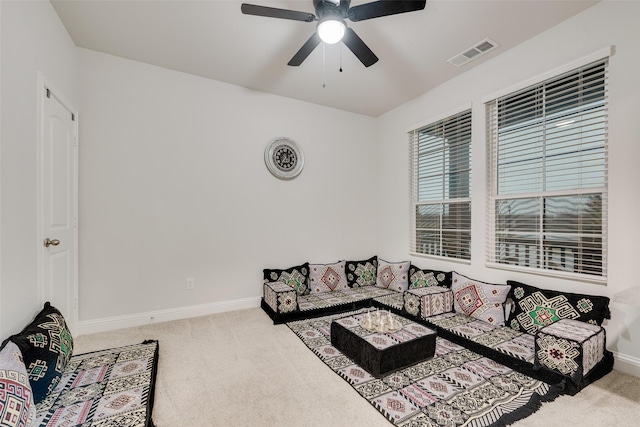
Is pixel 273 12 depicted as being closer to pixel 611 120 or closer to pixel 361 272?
pixel 611 120

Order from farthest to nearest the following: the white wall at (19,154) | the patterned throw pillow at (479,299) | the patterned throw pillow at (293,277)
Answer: the patterned throw pillow at (293,277)
the patterned throw pillow at (479,299)
the white wall at (19,154)

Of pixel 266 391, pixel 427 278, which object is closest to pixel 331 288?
pixel 427 278

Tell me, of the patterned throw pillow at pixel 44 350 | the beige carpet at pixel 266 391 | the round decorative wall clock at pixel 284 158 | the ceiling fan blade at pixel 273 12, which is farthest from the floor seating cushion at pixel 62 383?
the round decorative wall clock at pixel 284 158

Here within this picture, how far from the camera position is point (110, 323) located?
9.86 feet

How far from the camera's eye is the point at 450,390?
1965 mm

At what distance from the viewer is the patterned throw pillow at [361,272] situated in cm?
426

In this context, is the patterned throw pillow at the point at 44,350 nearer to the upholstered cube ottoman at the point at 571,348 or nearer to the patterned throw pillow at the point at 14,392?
the patterned throw pillow at the point at 14,392

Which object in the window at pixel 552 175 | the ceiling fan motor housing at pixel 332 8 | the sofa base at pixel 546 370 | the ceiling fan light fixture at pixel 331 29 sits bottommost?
the sofa base at pixel 546 370

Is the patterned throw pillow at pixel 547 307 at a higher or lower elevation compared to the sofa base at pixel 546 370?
higher

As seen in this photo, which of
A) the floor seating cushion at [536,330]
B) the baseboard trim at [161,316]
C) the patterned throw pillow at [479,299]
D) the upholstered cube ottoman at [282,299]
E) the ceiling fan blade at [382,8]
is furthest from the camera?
the upholstered cube ottoman at [282,299]

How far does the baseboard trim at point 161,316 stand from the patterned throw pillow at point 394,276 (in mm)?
1822

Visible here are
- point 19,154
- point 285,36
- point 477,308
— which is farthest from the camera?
point 477,308

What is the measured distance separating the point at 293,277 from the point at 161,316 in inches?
63.9

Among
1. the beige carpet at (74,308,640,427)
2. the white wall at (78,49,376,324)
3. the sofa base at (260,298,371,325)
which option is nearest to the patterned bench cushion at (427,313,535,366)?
the beige carpet at (74,308,640,427)
